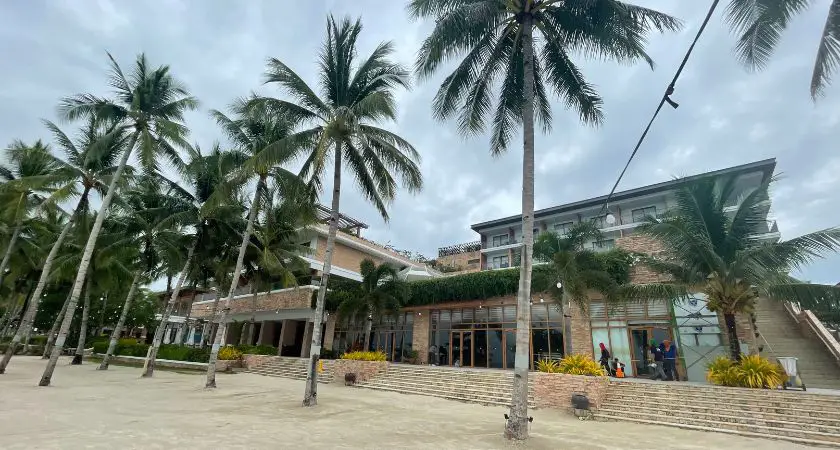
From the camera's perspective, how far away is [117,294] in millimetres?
33781

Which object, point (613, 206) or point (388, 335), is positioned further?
point (613, 206)

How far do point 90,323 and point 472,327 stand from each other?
36727 millimetres

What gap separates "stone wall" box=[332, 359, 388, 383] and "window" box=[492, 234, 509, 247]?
81.2 ft

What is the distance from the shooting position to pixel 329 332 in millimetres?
27906

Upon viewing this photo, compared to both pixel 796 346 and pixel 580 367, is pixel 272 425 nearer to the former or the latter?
pixel 580 367

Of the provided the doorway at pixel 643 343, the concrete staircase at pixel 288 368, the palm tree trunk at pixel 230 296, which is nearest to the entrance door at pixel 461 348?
the concrete staircase at pixel 288 368

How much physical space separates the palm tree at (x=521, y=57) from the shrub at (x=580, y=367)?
176 inches

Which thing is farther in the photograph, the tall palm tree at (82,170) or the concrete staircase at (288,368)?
the concrete staircase at (288,368)

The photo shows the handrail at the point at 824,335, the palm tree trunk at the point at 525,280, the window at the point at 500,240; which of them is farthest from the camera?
the window at the point at 500,240

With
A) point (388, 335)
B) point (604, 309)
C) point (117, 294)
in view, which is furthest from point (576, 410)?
point (117, 294)

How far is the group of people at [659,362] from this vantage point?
16.6 meters

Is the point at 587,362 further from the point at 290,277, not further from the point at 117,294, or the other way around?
the point at 117,294

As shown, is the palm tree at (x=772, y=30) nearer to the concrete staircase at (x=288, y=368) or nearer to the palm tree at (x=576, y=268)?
the palm tree at (x=576, y=268)

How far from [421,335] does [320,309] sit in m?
14.3
